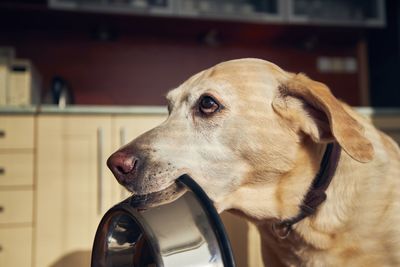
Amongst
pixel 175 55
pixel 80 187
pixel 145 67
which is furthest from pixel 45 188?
pixel 175 55

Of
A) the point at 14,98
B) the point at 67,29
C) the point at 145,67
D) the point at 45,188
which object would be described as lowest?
the point at 45,188

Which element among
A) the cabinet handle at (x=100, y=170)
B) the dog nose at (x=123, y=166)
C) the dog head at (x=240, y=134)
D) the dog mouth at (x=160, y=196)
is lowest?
the cabinet handle at (x=100, y=170)

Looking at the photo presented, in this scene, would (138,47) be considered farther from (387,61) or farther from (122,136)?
(387,61)

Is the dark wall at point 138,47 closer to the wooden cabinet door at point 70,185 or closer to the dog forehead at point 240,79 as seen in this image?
the wooden cabinet door at point 70,185

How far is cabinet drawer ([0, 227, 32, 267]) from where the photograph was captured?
1.67 metres

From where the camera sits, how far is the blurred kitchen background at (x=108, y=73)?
67.7 inches

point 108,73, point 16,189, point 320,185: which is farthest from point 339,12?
point 16,189

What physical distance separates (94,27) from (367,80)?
5.96ft

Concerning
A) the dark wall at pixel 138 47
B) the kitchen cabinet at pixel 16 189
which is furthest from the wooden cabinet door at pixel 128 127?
the dark wall at pixel 138 47

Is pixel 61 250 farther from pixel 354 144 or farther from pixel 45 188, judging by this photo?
pixel 354 144

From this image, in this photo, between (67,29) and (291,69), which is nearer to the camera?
(67,29)

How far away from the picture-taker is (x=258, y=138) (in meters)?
0.91

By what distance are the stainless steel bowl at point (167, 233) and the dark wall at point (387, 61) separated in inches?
82.0

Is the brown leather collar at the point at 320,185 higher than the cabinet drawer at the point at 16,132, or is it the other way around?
the brown leather collar at the point at 320,185
